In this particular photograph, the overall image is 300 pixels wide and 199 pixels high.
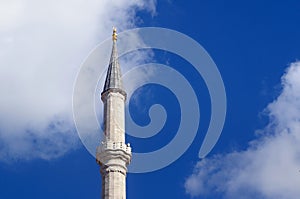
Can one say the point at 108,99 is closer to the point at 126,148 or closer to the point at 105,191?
the point at 126,148

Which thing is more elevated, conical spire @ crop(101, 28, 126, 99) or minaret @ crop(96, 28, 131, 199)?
conical spire @ crop(101, 28, 126, 99)

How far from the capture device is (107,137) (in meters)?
44.5

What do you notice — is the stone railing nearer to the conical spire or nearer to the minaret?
the minaret

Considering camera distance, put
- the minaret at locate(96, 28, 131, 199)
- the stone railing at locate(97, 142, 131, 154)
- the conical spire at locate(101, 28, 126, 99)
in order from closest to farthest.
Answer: the minaret at locate(96, 28, 131, 199) → the stone railing at locate(97, 142, 131, 154) → the conical spire at locate(101, 28, 126, 99)

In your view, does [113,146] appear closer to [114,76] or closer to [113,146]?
[113,146]

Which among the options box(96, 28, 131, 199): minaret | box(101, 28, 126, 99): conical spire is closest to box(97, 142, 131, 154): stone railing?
box(96, 28, 131, 199): minaret

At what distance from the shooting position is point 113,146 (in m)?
44.0

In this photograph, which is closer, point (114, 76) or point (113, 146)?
point (113, 146)

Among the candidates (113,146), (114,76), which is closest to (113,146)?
(113,146)

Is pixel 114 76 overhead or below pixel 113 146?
overhead

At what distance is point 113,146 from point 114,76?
19.5 feet

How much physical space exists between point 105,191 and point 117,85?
800 cm

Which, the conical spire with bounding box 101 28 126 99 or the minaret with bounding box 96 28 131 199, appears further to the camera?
the conical spire with bounding box 101 28 126 99

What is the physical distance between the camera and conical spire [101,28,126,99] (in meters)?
46.7
